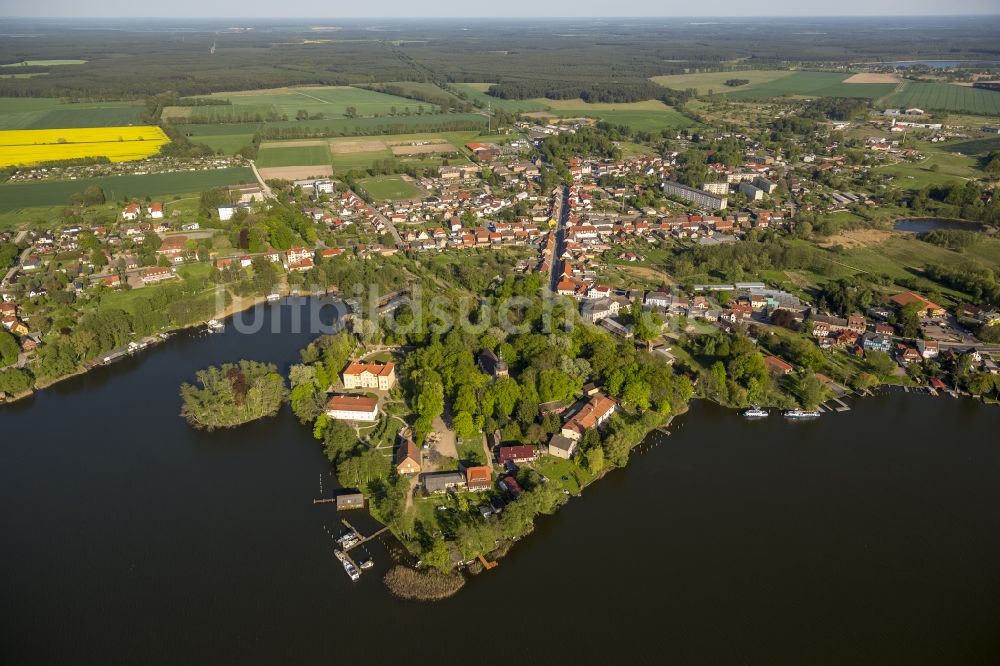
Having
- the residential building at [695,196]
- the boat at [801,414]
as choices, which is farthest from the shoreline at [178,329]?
the residential building at [695,196]

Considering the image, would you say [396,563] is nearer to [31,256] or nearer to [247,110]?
[31,256]

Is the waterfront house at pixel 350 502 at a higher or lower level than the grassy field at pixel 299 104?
lower

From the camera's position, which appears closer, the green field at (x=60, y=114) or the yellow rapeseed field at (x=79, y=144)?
the yellow rapeseed field at (x=79, y=144)

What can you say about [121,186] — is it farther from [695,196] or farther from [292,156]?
[695,196]

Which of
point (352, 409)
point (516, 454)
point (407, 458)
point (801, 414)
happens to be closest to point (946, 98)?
point (801, 414)

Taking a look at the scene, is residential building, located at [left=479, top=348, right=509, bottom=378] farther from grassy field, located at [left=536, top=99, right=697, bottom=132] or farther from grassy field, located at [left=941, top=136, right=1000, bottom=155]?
grassy field, located at [left=941, top=136, right=1000, bottom=155]

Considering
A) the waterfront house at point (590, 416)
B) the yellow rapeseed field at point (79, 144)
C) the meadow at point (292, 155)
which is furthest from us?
the meadow at point (292, 155)

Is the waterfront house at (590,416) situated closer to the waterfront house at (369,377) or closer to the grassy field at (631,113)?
the waterfront house at (369,377)
